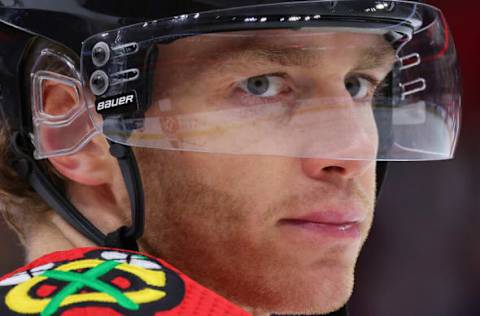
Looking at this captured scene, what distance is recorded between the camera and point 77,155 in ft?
4.44

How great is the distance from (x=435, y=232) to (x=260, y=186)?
0.98m

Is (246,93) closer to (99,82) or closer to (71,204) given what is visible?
(99,82)

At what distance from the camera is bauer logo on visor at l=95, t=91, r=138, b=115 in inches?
47.1

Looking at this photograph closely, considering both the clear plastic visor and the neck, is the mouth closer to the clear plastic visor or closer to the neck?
the clear plastic visor

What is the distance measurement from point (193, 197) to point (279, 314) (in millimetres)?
259

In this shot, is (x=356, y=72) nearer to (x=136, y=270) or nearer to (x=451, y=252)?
(x=136, y=270)

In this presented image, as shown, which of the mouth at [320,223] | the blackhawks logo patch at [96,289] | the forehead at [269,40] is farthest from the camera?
the mouth at [320,223]

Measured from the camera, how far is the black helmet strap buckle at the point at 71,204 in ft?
4.17

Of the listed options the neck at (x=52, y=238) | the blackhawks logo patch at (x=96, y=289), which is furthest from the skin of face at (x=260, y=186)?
the blackhawks logo patch at (x=96, y=289)

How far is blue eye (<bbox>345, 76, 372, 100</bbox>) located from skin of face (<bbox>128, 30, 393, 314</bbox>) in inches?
0.5

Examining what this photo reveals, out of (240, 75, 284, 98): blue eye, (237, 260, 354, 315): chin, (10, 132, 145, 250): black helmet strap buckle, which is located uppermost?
(240, 75, 284, 98): blue eye

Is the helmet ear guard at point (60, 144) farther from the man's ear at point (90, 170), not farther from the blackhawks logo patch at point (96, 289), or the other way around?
the blackhawks logo patch at point (96, 289)

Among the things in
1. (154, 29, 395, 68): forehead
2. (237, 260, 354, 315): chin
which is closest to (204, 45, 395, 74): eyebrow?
(154, 29, 395, 68): forehead

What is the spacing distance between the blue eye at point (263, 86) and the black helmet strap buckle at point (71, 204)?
20 cm
